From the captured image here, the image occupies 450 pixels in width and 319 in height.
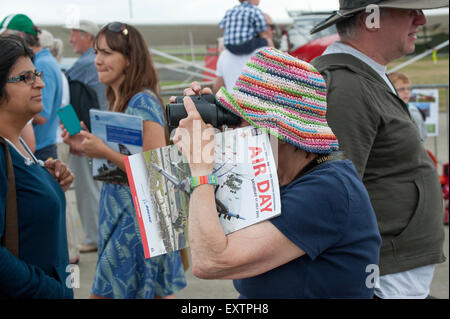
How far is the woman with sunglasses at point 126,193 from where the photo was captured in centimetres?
253

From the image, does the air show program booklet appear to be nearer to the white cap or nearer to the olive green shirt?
the olive green shirt

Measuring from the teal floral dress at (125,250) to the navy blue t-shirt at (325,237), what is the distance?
1.33 metres

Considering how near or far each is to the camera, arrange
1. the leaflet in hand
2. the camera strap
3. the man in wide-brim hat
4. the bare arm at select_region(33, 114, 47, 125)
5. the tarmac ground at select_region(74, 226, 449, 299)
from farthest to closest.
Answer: the tarmac ground at select_region(74, 226, 449, 299) < the bare arm at select_region(33, 114, 47, 125) < the leaflet in hand < the man in wide-brim hat < the camera strap

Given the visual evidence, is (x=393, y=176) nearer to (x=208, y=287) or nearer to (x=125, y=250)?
(x=125, y=250)

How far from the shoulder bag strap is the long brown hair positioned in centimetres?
108

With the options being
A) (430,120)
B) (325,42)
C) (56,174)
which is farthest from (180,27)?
(56,174)

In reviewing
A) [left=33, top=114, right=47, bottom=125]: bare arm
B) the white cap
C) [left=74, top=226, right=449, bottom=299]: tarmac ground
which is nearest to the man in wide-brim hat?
[left=74, top=226, right=449, bottom=299]: tarmac ground

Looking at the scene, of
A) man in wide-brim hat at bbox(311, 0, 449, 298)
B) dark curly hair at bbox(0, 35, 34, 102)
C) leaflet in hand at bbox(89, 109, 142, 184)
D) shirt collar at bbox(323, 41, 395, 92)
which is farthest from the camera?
leaflet in hand at bbox(89, 109, 142, 184)

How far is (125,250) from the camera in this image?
99.7 inches

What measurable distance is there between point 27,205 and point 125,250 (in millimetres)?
905

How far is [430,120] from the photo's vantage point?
22.1 ft

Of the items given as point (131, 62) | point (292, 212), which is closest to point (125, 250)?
point (131, 62)

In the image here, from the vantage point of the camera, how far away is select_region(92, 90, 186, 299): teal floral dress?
253cm

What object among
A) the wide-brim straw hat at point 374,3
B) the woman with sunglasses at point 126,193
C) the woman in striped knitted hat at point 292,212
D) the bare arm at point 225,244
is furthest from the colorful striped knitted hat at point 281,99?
the woman with sunglasses at point 126,193
